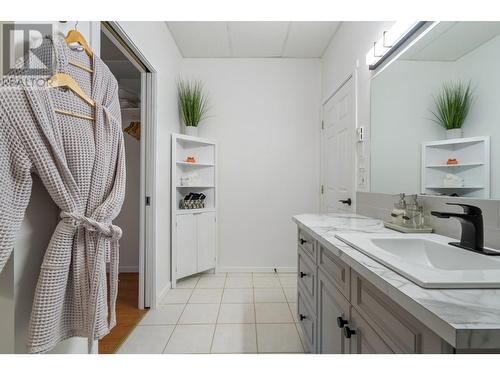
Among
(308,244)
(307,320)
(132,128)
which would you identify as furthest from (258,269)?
(132,128)

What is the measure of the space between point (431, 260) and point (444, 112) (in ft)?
2.27

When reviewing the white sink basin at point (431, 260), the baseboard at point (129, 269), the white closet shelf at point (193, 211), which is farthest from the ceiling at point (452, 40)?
the baseboard at point (129, 269)

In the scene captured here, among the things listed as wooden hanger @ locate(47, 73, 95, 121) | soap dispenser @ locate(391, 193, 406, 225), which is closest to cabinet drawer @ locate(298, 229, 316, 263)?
soap dispenser @ locate(391, 193, 406, 225)

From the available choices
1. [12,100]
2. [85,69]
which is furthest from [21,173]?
[85,69]

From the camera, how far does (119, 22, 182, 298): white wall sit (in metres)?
2.12

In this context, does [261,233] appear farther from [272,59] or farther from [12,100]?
→ [12,100]

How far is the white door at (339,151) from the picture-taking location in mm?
2201

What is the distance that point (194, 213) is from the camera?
2.70 meters

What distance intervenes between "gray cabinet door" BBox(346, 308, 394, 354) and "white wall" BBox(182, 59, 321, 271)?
215cm

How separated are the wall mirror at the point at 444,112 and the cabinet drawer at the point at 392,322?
663mm

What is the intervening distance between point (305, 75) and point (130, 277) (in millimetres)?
3244

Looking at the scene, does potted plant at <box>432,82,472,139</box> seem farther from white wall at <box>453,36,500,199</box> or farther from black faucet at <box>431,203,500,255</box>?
black faucet at <box>431,203,500,255</box>

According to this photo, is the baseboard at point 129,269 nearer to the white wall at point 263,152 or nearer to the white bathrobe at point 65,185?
the white wall at point 263,152

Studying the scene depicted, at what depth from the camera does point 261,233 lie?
3012 millimetres
